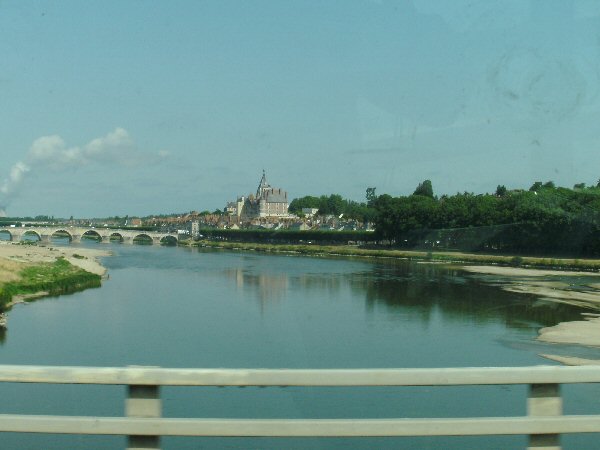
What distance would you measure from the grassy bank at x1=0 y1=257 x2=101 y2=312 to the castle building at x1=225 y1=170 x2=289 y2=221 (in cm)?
11819

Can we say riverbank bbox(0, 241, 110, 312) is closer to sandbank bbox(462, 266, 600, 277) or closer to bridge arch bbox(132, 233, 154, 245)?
sandbank bbox(462, 266, 600, 277)

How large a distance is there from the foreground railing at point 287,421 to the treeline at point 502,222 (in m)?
56.6

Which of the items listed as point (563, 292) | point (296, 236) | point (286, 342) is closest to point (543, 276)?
point (563, 292)

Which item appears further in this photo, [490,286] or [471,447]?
[490,286]

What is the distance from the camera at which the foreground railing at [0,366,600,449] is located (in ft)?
11.0

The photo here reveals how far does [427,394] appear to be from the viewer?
35.7ft

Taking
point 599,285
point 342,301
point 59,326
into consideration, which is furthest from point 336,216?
point 59,326

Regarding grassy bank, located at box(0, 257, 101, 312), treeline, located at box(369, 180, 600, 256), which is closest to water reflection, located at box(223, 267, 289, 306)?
grassy bank, located at box(0, 257, 101, 312)

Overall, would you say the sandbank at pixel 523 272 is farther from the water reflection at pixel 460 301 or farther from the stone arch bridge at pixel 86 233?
the stone arch bridge at pixel 86 233

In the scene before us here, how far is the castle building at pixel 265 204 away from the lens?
6301 inches

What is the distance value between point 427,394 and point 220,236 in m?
112

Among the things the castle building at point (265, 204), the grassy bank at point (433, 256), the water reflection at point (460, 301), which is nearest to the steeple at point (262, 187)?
the castle building at point (265, 204)

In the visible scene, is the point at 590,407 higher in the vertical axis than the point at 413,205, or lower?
lower

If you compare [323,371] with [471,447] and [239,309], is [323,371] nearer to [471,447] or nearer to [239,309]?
[471,447]
